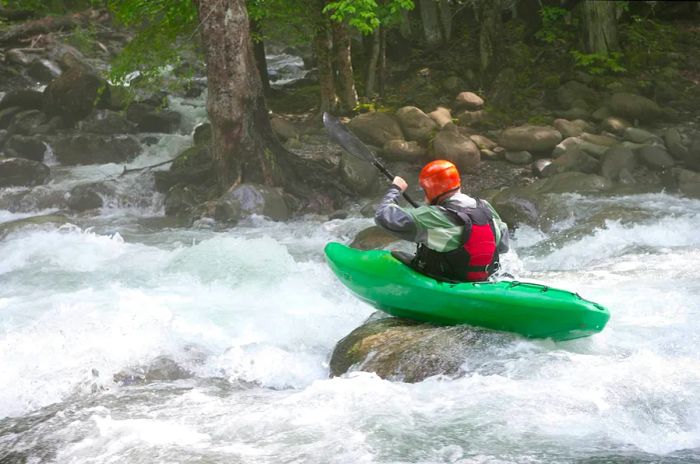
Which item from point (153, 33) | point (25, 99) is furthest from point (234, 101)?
point (25, 99)

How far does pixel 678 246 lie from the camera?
23.1 feet

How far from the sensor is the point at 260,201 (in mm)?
9234

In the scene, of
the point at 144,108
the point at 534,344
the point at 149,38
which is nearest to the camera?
the point at 534,344

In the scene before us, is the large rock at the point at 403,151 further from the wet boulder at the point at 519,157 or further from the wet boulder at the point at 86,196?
the wet boulder at the point at 86,196

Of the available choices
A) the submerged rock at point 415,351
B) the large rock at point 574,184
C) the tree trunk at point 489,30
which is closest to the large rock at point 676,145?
the large rock at point 574,184

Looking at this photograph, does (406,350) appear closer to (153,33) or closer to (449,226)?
(449,226)

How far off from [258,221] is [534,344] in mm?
5132

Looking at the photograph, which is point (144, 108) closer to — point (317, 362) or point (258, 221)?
point (258, 221)

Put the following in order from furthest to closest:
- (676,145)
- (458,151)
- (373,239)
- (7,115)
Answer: (7,115)
(458,151)
(676,145)
(373,239)

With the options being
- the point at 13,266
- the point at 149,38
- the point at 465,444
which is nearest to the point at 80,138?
the point at 149,38

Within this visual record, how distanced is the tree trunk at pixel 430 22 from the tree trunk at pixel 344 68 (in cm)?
240

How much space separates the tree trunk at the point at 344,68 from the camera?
1158 centimetres

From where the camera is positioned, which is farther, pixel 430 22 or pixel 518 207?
pixel 430 22

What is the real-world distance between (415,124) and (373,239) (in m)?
3.68
